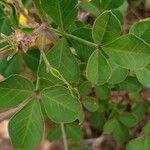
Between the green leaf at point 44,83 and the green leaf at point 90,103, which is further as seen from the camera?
the green leaf at point 90,103

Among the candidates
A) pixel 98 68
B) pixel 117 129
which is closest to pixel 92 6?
pixel 98 68

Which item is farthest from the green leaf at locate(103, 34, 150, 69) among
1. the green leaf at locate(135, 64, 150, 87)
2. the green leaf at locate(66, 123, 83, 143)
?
the green leaf at locate(66, 123, 83, 143)

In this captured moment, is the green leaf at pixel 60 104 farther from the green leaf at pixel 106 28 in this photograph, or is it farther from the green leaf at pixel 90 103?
the green leaf at pixel 90 103

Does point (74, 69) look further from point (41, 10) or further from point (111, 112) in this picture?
point (111, 112)

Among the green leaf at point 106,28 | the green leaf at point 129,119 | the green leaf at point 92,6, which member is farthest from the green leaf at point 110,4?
the green leaf at point 129,119

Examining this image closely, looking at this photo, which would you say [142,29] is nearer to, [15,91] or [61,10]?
[61,10]
